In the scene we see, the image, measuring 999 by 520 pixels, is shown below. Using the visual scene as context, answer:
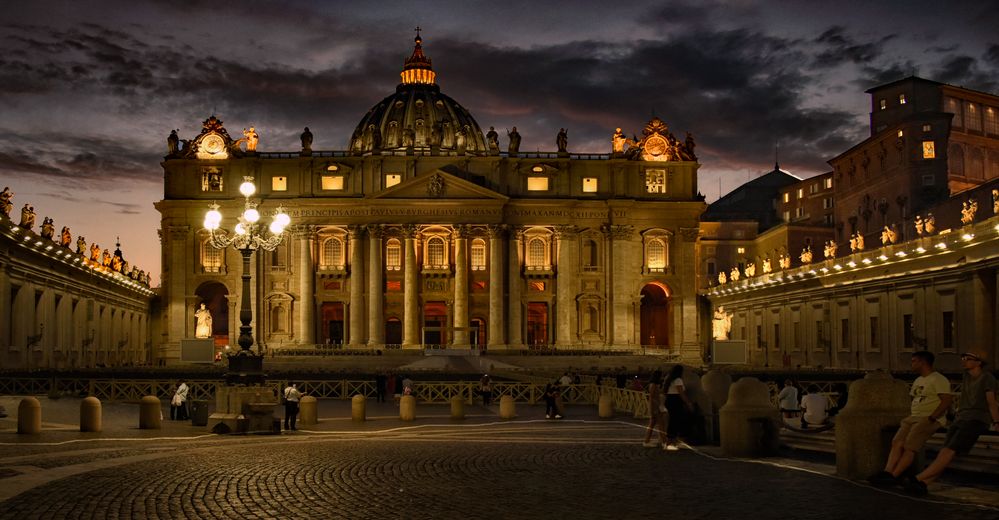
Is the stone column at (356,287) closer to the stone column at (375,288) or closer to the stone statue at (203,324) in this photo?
the stone column at (375,288)

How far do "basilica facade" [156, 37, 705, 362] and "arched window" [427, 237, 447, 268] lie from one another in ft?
0.31

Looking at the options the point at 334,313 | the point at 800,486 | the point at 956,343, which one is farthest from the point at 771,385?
the point at 334,313

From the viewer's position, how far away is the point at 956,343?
49.2 metres

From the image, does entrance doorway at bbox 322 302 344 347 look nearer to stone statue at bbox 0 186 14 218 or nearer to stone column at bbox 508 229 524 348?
stone column at bbox 508 229 524 348

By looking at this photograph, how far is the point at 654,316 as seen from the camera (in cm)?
10006

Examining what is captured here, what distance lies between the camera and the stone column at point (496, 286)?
291 ft

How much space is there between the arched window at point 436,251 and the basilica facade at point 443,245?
3.7 inches

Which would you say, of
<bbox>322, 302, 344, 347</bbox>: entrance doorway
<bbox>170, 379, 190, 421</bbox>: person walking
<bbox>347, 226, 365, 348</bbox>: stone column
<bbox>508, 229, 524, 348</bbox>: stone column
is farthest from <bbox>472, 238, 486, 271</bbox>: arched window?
<bbox>170, 379, 190, 421</bbox>: person walking

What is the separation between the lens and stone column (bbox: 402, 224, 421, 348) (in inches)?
3487

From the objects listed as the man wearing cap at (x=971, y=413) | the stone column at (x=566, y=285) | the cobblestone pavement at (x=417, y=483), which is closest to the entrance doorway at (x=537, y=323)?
the stone column at (x=566, y=285)

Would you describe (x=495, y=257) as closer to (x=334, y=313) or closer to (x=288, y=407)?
(x=334, y=313)

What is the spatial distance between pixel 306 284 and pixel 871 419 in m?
Result: 77.2

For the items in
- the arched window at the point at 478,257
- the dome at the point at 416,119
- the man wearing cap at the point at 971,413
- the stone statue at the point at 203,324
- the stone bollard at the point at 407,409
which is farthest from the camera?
the dome at the point at 416,119

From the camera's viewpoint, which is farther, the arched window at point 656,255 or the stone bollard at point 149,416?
the arched window at point 656,255
